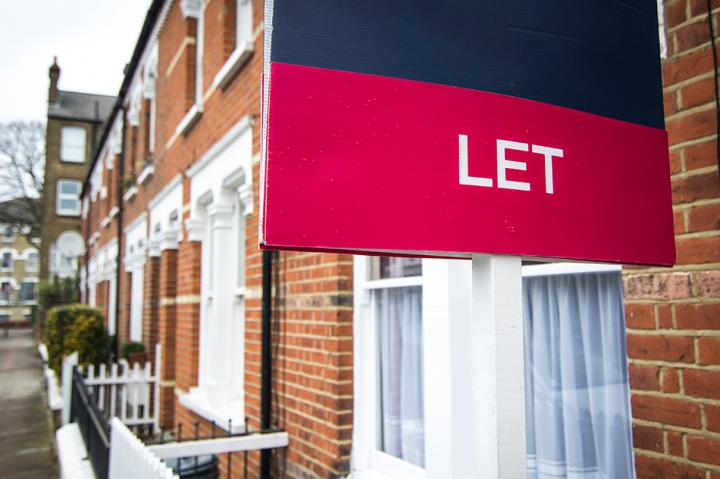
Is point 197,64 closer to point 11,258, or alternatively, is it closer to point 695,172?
point 695,172

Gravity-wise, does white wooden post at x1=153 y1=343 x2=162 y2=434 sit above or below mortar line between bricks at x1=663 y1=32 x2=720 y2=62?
below

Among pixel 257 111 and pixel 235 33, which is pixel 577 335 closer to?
pixel 257 111

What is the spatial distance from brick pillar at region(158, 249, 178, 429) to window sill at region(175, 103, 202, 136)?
1.87 metres

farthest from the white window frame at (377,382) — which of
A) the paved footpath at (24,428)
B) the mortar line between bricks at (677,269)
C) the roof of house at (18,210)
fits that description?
the roof of house at (18,210)

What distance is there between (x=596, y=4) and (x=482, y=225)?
0.65 m

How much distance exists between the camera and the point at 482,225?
1234mm

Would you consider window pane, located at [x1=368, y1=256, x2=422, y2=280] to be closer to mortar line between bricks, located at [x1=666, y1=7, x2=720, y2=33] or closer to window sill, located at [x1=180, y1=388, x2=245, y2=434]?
mortar line between bricks, located at [x1=666, y1=7, x2=720, y2=33]

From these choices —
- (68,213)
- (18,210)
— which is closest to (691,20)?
(68,213)

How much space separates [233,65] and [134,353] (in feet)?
19.5

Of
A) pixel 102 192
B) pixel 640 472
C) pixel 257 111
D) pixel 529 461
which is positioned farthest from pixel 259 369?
pixel 102 192

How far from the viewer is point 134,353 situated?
9.61 m

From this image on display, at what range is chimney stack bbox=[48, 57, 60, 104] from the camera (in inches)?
1310

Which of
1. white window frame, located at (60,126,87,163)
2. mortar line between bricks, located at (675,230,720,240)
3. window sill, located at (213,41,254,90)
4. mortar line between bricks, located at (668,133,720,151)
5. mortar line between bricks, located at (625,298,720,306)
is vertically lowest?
mortar line between bricks, located at (625,298,720,306)

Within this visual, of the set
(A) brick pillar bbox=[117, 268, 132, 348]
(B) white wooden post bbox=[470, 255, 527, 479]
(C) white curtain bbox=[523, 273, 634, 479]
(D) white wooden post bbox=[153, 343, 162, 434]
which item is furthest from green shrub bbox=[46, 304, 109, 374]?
(B) white wooden post bbox=[470, 255, 527, 479]
